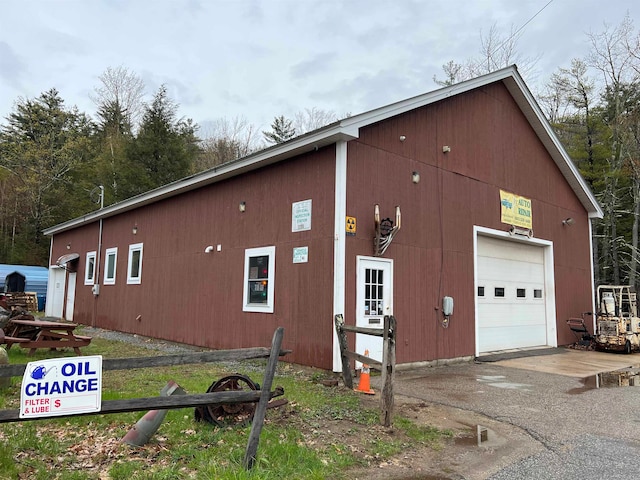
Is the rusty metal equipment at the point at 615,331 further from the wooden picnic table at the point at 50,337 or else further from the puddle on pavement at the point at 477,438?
the wooden picnic table at the point at 50,337

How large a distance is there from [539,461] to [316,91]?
2771 cm

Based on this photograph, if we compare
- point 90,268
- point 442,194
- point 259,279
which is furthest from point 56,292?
point 442,194

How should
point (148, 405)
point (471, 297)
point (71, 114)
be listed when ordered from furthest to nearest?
point (71, 114) → point (471, 297) → point (148, 405)

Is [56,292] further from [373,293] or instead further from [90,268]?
[373,293]

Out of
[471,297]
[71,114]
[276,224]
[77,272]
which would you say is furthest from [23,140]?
[471,297]

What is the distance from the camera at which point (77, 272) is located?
17438mm

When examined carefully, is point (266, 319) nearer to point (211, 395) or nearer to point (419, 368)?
point (419, 368)

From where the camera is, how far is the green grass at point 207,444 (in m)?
3.27

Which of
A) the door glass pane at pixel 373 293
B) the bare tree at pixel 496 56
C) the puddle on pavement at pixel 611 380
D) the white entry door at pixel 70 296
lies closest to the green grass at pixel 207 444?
the door glass pane at pixel 373 293

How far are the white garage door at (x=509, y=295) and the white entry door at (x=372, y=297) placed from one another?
3130 millimetres

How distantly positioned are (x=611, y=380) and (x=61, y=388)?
8.46m

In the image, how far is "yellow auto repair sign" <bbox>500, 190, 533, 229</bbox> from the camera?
11.1 metres

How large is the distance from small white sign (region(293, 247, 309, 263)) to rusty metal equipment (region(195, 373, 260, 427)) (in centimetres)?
384

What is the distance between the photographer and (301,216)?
27.1ft
